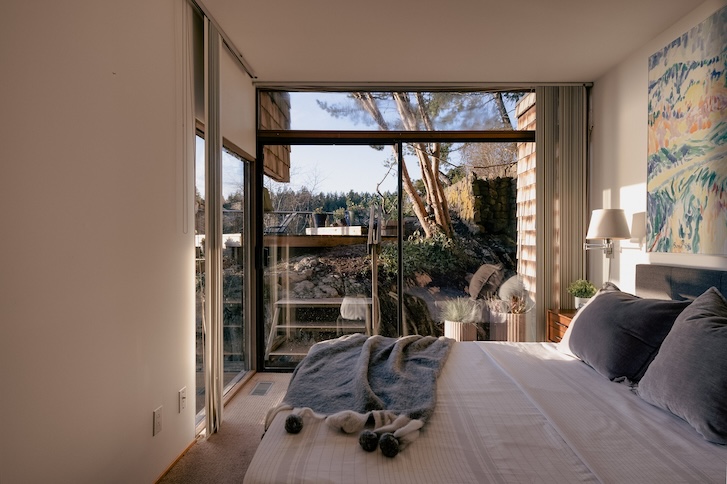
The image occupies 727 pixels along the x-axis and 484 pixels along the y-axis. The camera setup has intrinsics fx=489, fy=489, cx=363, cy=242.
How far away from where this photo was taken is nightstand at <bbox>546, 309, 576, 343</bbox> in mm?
3835

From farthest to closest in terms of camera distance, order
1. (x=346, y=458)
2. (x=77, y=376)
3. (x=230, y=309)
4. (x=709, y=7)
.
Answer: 1. (x=230, y=309)
2. (x=709, y=7)
3. (x=77, y=376)
4. (x=346, y=458)

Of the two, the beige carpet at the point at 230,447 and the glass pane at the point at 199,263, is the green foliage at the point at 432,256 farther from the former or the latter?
the glass pane at the point at 199,263

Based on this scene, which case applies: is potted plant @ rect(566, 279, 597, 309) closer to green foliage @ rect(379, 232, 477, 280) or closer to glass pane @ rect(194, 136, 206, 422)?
green foliage @ rect(379, 232, 477, 280)

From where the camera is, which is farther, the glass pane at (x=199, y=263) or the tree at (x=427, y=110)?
the tree at (x=427, y=110)

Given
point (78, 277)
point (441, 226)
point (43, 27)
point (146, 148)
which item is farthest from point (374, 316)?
point (43, 27)

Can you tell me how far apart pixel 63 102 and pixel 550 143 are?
3.82 m

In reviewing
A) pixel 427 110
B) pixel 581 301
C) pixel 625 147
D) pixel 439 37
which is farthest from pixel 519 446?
pixel 427 110

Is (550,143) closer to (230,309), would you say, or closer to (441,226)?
(441,226)

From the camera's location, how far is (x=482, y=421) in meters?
1.79

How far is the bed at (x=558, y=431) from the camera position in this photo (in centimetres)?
143

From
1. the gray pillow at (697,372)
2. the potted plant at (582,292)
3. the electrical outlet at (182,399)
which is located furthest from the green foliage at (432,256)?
the gray pillow at (697,372)

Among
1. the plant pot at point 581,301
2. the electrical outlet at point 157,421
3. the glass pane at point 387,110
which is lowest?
the electrical outlet at point 157,421

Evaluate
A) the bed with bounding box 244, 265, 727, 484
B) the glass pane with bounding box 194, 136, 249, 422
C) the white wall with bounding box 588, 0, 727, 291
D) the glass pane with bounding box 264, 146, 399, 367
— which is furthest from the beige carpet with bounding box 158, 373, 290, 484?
the white wall with bounding box 588, 0, 727, 291

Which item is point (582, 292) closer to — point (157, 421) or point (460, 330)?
point (460, 330)
